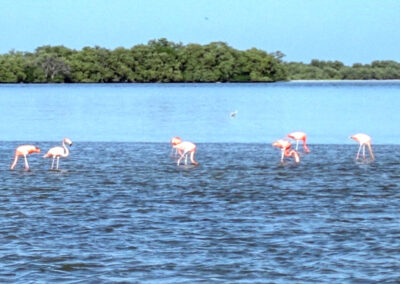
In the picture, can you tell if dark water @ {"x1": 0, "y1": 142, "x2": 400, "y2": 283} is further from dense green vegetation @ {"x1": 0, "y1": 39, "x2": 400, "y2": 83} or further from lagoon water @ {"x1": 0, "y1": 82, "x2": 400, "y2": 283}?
dense green vegetation @ {"x1": 0, "y1": 39, "x2": 400, "y2": 83}

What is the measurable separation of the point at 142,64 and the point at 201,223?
505 ft

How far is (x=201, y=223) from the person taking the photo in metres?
13.6

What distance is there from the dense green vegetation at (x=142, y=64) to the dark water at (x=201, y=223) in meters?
136

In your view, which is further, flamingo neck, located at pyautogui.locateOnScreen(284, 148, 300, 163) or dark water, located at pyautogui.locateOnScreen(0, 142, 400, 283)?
flamingo neck, located at pyautogui.locateOnScreen(284, 148, 300, 163)

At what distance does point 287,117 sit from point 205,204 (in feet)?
106

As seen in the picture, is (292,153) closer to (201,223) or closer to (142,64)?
(201,223)

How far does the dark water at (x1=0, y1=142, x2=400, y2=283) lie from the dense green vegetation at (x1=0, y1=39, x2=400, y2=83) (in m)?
136

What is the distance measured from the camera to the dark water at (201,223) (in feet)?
34.8

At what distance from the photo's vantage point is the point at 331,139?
3231cm

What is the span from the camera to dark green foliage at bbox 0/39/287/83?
156 metres

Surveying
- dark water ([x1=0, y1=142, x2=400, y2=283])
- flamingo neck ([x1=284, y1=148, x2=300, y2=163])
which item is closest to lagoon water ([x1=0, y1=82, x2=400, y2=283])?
dark water ([x1=0, y1=142, x2=400, y2=283])

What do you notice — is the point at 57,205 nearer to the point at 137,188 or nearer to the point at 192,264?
the point at 137,188

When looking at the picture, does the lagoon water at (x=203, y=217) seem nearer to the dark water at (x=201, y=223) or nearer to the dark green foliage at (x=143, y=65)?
the dark water at (x=201, y=223)

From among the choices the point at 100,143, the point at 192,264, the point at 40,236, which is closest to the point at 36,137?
the point at 100,143
